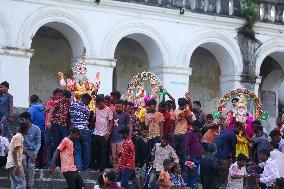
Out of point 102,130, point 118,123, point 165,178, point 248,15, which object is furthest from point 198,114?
point 248,15

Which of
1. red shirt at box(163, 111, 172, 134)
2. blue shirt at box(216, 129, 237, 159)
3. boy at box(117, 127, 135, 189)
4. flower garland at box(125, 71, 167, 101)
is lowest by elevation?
boy at box(117, 127, 135, 189)

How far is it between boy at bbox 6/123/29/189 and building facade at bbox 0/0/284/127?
752 cm

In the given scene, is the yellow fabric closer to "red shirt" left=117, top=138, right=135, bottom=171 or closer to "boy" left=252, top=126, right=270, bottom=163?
"boy" left=252, top=126, right=270, bottom=163

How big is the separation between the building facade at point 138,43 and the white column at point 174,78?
0.10ft

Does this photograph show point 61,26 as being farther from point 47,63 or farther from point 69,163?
point 69,163

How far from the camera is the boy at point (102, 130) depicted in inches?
564

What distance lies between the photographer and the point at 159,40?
71.8ft

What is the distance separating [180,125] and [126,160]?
1881mm

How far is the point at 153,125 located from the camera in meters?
14.8

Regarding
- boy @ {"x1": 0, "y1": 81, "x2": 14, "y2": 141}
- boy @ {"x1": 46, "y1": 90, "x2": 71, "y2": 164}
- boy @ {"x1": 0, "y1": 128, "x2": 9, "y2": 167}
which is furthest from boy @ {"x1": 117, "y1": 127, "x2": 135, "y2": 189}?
boy @ {"x1": 0, "y1": 81, "x2": 14, "y2": 141}

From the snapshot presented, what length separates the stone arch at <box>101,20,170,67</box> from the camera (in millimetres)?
21094

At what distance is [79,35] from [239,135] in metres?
6.76

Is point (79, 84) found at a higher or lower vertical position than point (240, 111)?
higher

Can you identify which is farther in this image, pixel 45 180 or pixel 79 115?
pixel 79 115
